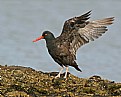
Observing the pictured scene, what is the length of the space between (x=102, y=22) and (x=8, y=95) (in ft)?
14.7

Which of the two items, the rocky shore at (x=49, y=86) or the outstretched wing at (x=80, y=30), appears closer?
the rocky shore at (x=49, y=86)

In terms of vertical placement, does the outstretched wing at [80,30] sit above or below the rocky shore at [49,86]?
above

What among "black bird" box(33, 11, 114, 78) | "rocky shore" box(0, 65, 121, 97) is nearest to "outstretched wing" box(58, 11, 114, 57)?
"black bird" box(33, 11, 114, 78)

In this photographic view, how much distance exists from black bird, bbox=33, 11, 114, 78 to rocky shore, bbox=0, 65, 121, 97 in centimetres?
81

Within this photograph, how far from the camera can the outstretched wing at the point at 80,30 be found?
46.6 feet

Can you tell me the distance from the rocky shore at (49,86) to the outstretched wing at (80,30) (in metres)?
1.12

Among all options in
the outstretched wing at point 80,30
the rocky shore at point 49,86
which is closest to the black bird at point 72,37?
the outstretched wing at point 80,30

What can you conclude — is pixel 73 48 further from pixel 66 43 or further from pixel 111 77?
pixel 111 77

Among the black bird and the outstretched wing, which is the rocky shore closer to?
the black bird

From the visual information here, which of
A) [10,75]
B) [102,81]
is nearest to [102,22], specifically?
[102,81]

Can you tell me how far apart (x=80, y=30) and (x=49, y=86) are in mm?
2670

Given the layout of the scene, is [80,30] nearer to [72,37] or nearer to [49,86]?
[72,37]

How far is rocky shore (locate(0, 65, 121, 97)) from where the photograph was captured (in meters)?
11.6

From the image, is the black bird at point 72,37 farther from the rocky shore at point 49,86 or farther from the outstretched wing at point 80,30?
the rocky shore at point 49,86
